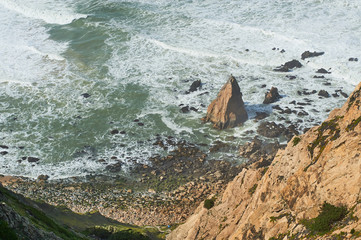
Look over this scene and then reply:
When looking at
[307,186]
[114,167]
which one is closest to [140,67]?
[114,167]

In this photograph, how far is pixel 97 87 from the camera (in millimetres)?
58938

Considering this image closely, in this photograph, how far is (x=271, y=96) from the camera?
52031 mm

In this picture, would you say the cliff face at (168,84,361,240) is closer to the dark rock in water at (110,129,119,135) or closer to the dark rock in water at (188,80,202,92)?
the dark rock in water at (110,129,119,135)

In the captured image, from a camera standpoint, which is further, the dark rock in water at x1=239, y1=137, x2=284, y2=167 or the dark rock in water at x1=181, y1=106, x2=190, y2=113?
the dark rock in water at x1=181, y1=106, x2=190, y2=113

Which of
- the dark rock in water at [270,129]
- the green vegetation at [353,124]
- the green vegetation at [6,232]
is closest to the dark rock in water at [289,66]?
the dark rock in water at [270,129]

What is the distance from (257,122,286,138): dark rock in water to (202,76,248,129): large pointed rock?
2.70m

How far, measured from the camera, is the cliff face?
59.5 ft

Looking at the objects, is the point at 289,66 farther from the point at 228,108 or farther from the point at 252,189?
the point at 252,189

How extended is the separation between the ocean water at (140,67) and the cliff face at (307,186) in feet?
68.0

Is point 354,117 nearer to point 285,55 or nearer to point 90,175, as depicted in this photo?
point 90,175

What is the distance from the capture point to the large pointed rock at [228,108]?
47.1 meters

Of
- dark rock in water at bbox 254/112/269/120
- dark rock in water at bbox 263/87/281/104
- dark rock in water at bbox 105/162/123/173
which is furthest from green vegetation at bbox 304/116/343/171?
dark rock in water at bbox 263/87/281/104

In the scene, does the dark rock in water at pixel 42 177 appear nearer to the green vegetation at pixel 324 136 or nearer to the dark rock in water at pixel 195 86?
the dark rock in water at pixel 195 86

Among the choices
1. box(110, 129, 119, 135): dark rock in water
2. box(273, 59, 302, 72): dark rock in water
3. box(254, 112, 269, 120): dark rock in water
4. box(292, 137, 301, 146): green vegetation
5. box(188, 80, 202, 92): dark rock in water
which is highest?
box(292, 137, 301, 146): green vegetation
